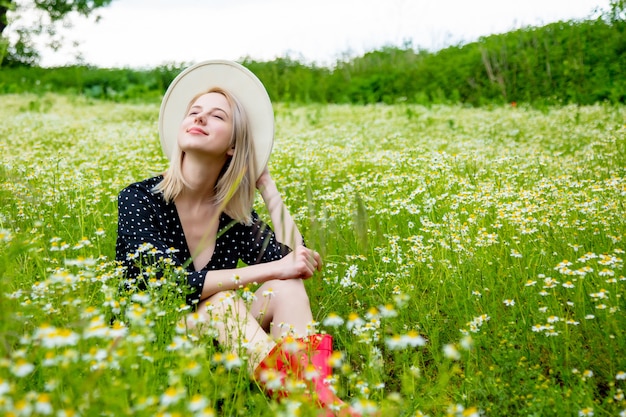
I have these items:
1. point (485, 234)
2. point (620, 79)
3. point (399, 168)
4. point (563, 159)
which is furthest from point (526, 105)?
point (485, 234)

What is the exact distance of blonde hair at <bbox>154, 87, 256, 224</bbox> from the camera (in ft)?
12.6

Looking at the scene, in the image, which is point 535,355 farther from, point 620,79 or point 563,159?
point 620,79

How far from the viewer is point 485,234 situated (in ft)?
12.6

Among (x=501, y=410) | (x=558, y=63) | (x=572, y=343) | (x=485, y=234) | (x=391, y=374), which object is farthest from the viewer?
(x=558, y=63)

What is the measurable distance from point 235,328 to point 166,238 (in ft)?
3.14

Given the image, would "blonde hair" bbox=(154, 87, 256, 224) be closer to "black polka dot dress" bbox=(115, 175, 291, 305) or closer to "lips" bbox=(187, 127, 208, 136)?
"black polka dot dress" bbox=(115, 175, 291, 305)

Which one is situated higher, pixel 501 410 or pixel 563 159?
pixel 563 159

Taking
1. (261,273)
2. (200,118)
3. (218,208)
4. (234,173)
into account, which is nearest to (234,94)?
A: (200,118)

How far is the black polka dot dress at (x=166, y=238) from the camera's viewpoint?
3.40m

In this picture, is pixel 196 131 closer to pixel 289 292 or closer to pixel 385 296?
pixel 289 292

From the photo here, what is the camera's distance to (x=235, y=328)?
9.96 feet

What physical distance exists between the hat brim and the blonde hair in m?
0.07

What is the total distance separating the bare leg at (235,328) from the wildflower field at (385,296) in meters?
0.09

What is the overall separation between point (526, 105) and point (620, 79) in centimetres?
189
